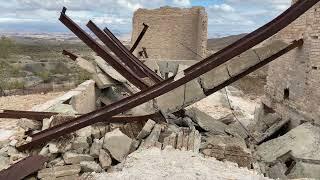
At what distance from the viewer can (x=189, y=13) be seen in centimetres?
1833

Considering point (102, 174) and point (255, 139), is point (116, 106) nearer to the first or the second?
point (102, 174)

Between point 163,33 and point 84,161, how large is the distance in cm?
1345

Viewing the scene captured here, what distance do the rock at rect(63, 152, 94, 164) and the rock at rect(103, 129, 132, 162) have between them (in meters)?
0.28

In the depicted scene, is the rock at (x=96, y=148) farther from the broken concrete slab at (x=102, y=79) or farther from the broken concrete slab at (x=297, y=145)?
the broken concrete slab at (x=102, y=79)

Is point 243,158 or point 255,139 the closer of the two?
point 243,158

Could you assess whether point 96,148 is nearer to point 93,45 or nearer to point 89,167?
point 89,167

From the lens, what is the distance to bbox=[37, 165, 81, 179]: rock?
5.10 meters

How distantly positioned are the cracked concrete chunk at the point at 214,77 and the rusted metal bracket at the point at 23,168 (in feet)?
8.65

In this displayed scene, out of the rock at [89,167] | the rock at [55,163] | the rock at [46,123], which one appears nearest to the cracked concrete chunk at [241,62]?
the rock at [89,167]

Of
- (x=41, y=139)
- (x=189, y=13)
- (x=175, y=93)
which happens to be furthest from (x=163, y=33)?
(x=41, y=139)

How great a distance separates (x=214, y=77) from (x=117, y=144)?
190 centimetres

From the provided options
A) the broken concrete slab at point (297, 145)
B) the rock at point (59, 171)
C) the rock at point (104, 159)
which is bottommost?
the rock at point (59, 171)

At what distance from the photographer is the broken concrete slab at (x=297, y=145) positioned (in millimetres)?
6887

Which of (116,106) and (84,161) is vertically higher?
(116,106)
